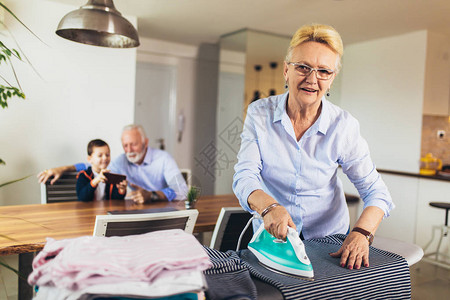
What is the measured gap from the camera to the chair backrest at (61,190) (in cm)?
291

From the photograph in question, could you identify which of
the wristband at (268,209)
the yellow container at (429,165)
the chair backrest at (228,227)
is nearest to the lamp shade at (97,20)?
the chair backrest at (228,227)

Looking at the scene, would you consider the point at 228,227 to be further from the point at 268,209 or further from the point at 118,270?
the point at 118,270

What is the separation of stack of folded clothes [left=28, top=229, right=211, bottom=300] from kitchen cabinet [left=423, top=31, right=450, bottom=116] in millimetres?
4357

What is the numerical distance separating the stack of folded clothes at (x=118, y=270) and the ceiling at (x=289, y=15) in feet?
10.6

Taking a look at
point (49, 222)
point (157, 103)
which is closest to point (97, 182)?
point (49, 222)

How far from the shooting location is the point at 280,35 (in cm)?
492

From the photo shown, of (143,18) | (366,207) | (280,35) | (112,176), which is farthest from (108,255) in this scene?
(280,35)

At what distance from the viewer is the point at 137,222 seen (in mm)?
1678

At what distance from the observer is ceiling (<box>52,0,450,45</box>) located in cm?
360

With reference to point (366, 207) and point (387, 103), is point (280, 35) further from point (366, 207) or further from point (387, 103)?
point (366, 207)

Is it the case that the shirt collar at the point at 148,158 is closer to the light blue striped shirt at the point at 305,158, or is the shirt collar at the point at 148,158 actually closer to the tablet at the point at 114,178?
the tablet at the point at 114,178

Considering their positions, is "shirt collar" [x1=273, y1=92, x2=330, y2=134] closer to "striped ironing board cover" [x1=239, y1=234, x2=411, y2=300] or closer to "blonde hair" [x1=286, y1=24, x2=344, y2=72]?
"blonde hair" [x1=286, y1=24, x2=344, y2=72]

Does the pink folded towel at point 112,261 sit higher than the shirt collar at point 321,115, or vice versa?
the shirt collar at point 321,115

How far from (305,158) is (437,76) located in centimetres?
389
